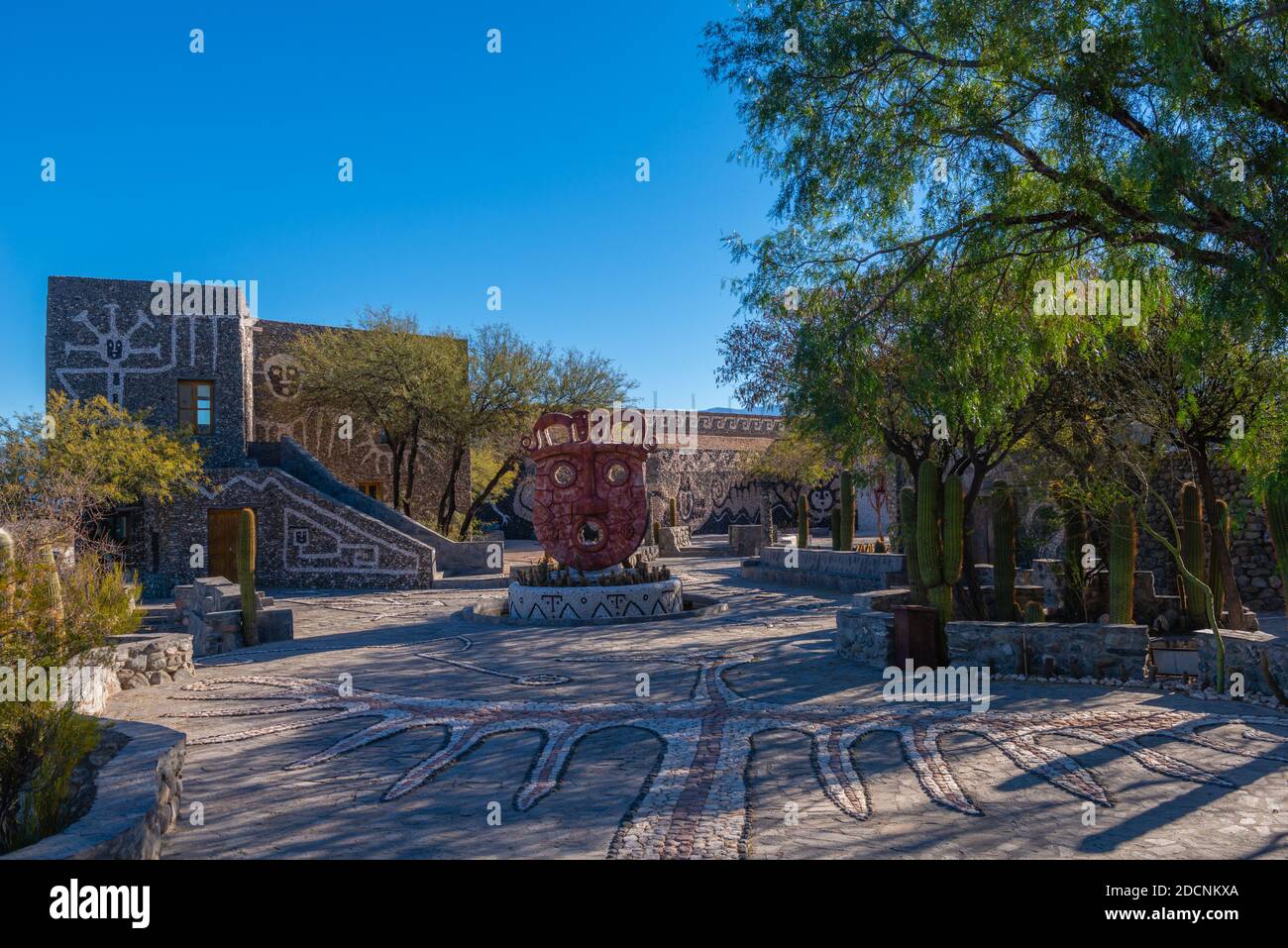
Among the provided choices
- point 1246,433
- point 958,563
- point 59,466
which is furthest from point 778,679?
point 59,466

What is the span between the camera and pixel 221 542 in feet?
70.1

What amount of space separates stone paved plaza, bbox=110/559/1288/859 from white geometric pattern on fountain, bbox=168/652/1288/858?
0.09 ft

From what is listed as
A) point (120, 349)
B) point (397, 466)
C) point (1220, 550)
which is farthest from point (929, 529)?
point (120, 349)

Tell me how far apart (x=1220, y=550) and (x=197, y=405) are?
72.8ft

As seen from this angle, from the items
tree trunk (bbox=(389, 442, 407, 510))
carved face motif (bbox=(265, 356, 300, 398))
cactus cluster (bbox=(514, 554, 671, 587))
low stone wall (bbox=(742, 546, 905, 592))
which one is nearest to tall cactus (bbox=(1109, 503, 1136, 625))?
low stone wall (bbox=(742, 546, 905, 592))

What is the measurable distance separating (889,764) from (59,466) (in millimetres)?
17990

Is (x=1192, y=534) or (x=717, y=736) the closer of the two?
(x=717, y=736)

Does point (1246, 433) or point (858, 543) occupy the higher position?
point (1246, 433)

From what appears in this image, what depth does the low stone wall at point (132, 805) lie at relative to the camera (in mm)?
3750
